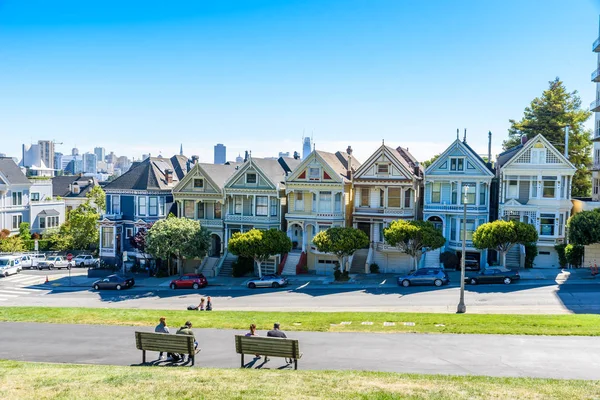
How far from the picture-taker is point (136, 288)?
4875 centimetres

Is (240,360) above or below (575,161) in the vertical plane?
below

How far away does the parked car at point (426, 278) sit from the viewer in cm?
4209

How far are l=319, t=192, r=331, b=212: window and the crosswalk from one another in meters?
24.6

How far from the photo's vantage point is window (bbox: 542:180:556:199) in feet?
155

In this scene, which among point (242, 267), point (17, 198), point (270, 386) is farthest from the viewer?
point (17, 198)

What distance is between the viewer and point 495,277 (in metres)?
41.2

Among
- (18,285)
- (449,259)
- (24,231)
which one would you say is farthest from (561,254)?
(24,231)

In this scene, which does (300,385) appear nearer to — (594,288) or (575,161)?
(594,288)

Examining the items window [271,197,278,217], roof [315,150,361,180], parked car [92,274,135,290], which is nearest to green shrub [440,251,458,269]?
roof [315,150,361,180]

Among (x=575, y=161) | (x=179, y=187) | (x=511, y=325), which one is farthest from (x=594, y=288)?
(x=179, y=187)

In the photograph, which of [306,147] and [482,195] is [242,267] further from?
[306,147]

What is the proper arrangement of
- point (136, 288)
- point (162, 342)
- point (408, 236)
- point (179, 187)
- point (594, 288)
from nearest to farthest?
point (162, 342)
point (594, 288)
point (408, 236)
point (136, 288)
point (179, 187)

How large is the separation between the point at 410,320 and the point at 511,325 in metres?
4.28

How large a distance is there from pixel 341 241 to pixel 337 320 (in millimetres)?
19357
